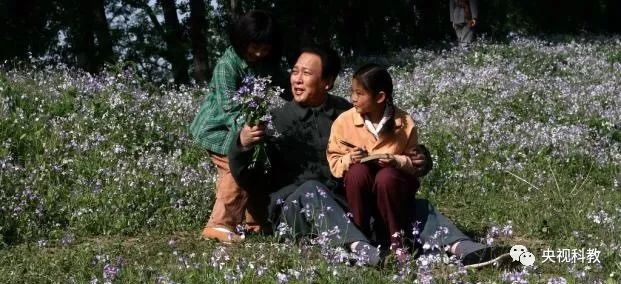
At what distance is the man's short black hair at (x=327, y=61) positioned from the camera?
5855 millimetres

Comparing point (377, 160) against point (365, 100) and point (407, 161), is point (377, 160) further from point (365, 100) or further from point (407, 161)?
point (365, 100)

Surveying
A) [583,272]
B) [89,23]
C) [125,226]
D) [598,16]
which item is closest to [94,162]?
[125,226]

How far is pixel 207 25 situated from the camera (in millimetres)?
27562

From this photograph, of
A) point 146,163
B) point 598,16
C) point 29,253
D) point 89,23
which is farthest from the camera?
point 598,16

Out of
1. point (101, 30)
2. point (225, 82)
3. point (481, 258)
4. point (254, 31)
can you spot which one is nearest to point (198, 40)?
point (101, 30)

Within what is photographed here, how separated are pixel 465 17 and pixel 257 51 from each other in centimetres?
1500

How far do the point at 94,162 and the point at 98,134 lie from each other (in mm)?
601

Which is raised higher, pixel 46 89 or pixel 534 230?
pixel 46 89

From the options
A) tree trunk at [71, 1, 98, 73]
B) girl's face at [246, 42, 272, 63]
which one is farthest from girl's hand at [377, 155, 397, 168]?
tree trunk at [71, 1, 98, 73]

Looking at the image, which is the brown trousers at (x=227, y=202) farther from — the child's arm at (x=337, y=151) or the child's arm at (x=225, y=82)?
the child's arm at (x=337, y=151)

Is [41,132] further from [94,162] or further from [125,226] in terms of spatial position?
[125,226]

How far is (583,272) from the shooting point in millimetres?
4367

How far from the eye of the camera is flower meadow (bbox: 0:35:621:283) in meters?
4.90

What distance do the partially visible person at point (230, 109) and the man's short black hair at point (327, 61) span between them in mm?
365
